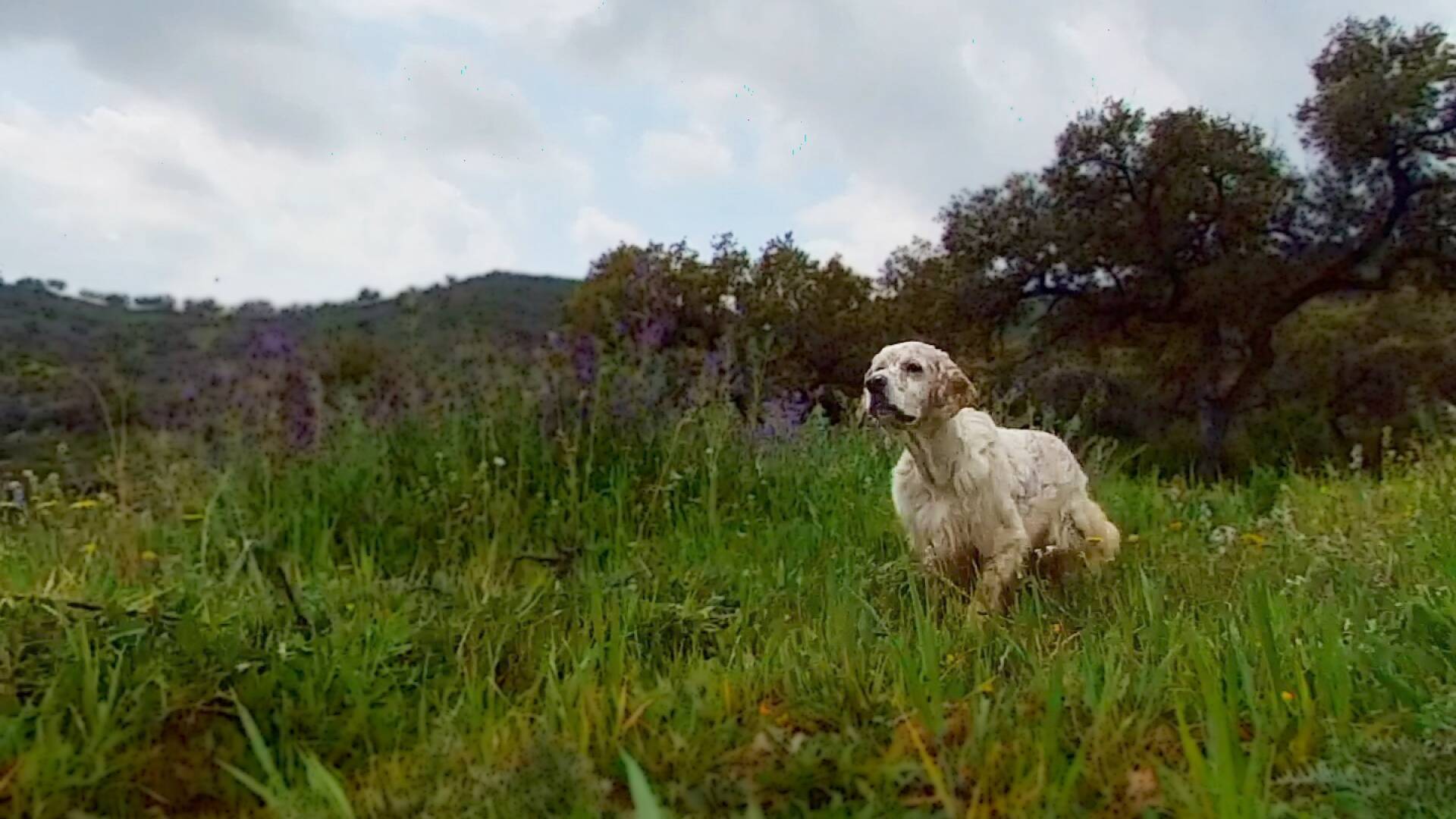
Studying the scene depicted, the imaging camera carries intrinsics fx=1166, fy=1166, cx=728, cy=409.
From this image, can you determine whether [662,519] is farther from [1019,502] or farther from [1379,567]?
[1379,567]

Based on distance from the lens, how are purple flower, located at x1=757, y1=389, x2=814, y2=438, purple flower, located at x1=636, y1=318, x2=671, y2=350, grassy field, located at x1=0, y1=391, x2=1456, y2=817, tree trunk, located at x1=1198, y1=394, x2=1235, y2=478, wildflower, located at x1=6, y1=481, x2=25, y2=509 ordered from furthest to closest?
tree trunk, located at x1=1198, y1=394, x2=1235, y2=478, purple flower, located at x1=757, y1=389, x2=814, y2=438, purple flower, located at x1=636, y1=318, x2=671, y2=350, wildflower, located at x1=6, y1=481, x2=25, y2=509, grassy field, located at x1=0, y1=391, x2=1456, y2=817

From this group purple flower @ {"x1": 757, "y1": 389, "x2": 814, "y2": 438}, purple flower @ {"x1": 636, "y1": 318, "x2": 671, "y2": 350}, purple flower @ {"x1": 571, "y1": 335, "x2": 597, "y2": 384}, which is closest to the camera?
purple flower @ {"x1": 571, "y1": 335, "x2": 597, "y2": 384}

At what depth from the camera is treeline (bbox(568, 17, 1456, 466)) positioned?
11680 millimetres

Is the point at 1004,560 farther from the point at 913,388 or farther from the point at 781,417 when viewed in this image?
the point at 781,417

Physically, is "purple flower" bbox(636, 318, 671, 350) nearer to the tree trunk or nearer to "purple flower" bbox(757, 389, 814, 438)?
"purple flower" bbox(757, 389, 814, 438)

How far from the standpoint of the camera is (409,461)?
5.22 m

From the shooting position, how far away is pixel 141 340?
508 centimetres

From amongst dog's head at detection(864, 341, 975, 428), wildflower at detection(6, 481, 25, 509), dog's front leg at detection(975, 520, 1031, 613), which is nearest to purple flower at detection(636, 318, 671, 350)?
dog's head at detection(864, 341, 975, 428)

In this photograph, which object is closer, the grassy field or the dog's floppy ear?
the grassy field

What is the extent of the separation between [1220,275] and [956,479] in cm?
940

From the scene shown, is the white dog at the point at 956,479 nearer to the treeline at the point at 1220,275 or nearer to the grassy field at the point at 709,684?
the grassy field at the point at 709,684

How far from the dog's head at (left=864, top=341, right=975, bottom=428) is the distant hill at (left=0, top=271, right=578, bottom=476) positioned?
275cm

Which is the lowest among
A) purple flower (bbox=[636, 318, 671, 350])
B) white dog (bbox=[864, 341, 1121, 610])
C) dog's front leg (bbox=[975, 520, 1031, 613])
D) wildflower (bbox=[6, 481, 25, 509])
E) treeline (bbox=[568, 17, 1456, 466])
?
wildflower (bbox=[6, 481, 25, 509])

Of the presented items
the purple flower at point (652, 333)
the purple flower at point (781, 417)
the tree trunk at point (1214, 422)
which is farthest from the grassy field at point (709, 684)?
the tree trunk at point (1214, 422)
